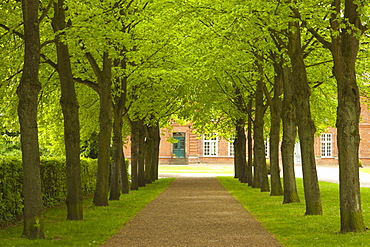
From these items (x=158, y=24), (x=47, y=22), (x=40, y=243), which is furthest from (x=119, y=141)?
(x=40, y=243)

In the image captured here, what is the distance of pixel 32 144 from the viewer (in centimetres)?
1105

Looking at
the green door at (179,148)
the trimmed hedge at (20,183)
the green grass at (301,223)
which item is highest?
the green door at (179,148)

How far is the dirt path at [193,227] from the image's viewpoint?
10.8 m

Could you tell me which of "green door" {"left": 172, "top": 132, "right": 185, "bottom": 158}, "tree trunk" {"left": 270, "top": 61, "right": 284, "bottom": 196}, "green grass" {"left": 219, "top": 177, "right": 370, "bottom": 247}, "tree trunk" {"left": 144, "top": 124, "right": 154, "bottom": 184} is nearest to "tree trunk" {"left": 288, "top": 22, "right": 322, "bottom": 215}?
"green grass" {"left": 219, "top": 177, "right": 370, "bottom": 247}

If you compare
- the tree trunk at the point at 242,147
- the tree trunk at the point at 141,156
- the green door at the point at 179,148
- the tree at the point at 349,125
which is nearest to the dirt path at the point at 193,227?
the tree at the point at 349,125

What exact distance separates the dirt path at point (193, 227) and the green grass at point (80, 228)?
32 cm

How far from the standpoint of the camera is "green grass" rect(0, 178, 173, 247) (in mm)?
10758

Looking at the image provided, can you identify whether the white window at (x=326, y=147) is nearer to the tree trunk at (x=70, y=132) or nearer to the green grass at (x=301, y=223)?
the green grass at (x=301, y=223)

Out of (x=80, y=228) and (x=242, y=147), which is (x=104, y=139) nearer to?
(x=80, y=228)

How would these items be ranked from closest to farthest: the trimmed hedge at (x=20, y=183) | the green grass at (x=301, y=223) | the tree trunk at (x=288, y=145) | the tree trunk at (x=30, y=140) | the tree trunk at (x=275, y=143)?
the green grass at (x=301, y=223)
the tree trunk at (x=30, y=140)
the trimmed hedge at (x=20, y=183)
the tree trunk at (x=288, y=145)
the tree trunk at (x=275, y=143)

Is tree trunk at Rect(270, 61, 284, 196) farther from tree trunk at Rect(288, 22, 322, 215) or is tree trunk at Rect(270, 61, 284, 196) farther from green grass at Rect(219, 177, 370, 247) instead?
tree trunk at Rect(288, 22, 322, 215)

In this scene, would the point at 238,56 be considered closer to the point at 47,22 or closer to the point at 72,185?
the point at 47,22

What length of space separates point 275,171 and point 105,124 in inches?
285

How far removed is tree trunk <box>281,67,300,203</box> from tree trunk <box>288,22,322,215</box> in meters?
3.84
